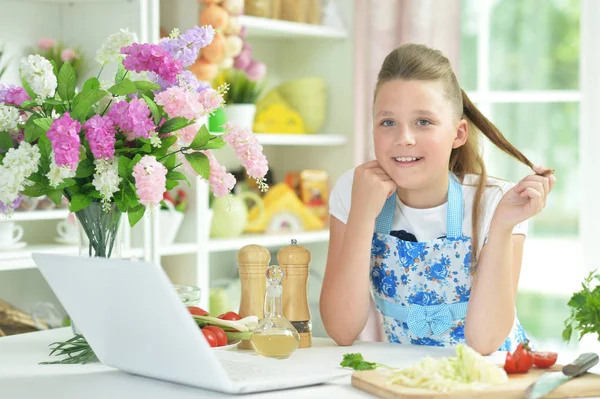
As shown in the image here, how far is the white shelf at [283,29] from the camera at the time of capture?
349cm

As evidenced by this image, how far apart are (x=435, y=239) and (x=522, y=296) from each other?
1952 mm

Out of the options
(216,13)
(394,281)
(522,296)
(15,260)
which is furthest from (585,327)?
(522,296)

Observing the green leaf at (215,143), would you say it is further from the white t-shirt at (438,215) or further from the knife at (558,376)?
the knife at (558,376)

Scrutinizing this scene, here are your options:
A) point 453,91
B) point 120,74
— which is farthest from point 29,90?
point 453,91

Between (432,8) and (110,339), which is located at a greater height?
(432,8)

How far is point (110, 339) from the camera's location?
1430 millimetres

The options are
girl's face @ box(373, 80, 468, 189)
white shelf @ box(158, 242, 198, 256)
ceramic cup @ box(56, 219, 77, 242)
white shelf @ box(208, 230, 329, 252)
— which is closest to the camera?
girl's face @ box(373, 80, 468, 189)

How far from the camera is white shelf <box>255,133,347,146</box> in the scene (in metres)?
3.52

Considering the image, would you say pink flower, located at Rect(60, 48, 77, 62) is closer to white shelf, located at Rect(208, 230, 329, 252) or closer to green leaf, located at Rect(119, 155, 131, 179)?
white shelf, located at Rect(208, 230, 329, 252)

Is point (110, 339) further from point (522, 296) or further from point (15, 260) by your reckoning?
point (522, 296)

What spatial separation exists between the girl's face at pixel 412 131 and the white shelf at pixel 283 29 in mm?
1691

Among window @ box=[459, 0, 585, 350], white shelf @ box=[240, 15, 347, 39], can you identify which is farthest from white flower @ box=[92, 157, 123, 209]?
window @ box=[459, 0, 585, 350]

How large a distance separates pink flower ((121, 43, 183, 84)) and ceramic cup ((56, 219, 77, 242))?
4.78 feet

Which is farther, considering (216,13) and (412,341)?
(216,13)
